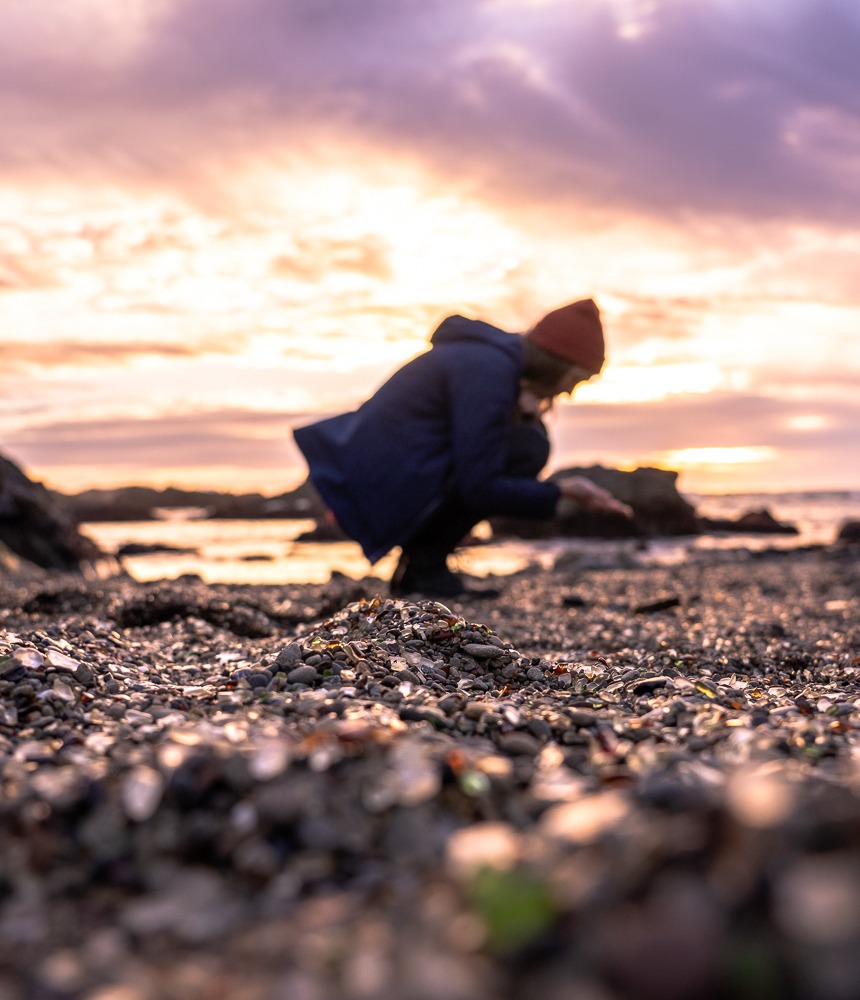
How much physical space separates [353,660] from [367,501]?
338 cm

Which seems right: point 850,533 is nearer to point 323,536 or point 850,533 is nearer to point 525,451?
point 323,536

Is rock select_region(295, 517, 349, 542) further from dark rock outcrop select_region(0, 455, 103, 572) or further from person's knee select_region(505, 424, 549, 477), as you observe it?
person's knee select_region(505, 424, 549, 477)

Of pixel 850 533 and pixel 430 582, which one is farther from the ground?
pixel 430 582

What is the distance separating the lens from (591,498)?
17.8 feet

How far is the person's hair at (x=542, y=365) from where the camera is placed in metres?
5.86

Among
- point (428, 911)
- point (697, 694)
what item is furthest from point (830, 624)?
point (428, 911)

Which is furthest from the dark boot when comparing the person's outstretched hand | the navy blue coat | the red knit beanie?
the red knit beanie

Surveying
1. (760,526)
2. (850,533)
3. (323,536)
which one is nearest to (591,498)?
(323,536)

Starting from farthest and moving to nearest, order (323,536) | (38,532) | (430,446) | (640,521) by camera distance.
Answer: (640,521) → (323,536) → (38,532) → (430,446)

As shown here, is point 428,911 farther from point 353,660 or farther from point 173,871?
point 353,660

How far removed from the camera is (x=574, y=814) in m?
1.26

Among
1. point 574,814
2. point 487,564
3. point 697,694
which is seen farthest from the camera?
point 487,564

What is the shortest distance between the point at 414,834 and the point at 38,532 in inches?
436

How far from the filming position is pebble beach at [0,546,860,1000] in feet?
3.20
